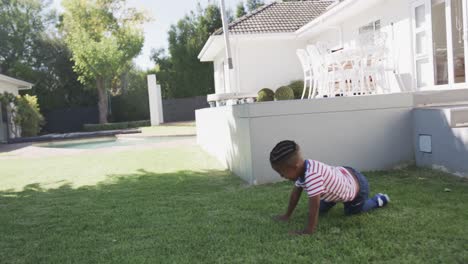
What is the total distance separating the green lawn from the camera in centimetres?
316

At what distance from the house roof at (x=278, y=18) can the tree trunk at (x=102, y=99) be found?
14.2 metres

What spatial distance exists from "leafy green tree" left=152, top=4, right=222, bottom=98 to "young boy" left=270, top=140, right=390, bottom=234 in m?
25.7

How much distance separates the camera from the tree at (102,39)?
91.1 feet

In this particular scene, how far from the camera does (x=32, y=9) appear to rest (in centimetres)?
3953

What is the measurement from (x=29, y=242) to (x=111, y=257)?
973 mm

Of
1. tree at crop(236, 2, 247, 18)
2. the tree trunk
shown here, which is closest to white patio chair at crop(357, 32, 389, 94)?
the tree trunk

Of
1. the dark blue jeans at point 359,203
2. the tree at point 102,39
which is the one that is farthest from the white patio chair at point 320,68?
the tree at point 102,39

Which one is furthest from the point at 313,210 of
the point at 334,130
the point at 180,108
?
the point at 180,108

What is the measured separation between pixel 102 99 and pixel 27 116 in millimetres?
6365

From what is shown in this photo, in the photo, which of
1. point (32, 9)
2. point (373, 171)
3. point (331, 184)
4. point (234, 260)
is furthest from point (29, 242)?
point (32, 9)

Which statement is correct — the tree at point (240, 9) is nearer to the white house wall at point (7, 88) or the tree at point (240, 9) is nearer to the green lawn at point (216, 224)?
the white house wall at point (7, 88)

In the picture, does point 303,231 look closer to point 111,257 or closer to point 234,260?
point 234,260

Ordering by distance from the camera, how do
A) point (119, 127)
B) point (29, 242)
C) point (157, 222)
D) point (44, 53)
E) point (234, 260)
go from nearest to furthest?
point (234, 260)
point (29, 242)
point (157, 222)
point (119, 127)
point (44, 53)

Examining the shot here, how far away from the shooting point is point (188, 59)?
1173 inches
